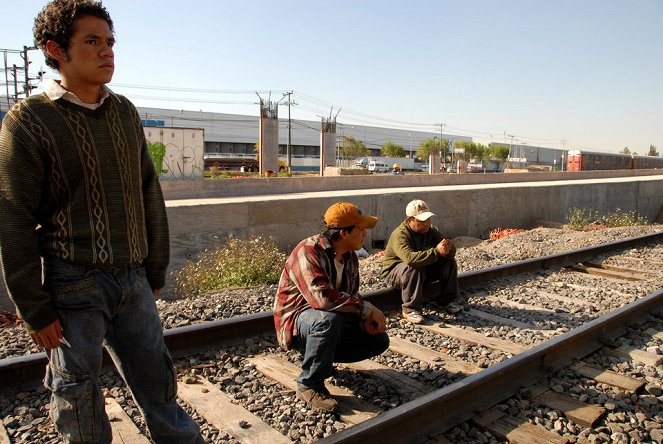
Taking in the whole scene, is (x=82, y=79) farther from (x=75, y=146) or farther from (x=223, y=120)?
(x=223, y=120)

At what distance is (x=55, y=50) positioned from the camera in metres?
2.24

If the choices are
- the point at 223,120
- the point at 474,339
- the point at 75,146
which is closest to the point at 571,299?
the point at 474,339

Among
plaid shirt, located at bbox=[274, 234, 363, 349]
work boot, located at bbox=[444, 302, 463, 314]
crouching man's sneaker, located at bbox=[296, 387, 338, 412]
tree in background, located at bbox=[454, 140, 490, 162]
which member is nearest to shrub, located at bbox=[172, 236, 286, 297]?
work boot, located at bbox=[444, 302, 463, 314]

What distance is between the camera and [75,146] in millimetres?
2199

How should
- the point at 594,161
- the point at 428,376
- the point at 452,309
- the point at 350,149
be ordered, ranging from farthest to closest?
the point at 350,149, the point at 594,161, the point at 452,309, the point at 428,376

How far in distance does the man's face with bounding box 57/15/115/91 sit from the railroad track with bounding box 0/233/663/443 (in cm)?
202

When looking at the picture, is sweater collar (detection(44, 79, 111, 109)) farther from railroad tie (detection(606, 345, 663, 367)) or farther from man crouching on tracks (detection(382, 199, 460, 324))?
railroad tie (detection(606, 345, 663, 367))

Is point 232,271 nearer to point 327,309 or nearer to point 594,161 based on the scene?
point 327,309

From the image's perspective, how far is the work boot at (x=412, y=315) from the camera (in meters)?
5.52

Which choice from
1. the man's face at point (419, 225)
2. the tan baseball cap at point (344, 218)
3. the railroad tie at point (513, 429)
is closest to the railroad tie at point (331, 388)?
the railroad tie at point (513, 429)

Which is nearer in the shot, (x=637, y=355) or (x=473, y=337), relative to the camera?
(x=637, y=355)

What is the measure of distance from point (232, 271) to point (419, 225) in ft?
10.3

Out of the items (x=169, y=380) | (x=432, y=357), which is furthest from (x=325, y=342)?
(x=432, y=357)

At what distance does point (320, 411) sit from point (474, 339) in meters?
2.08
